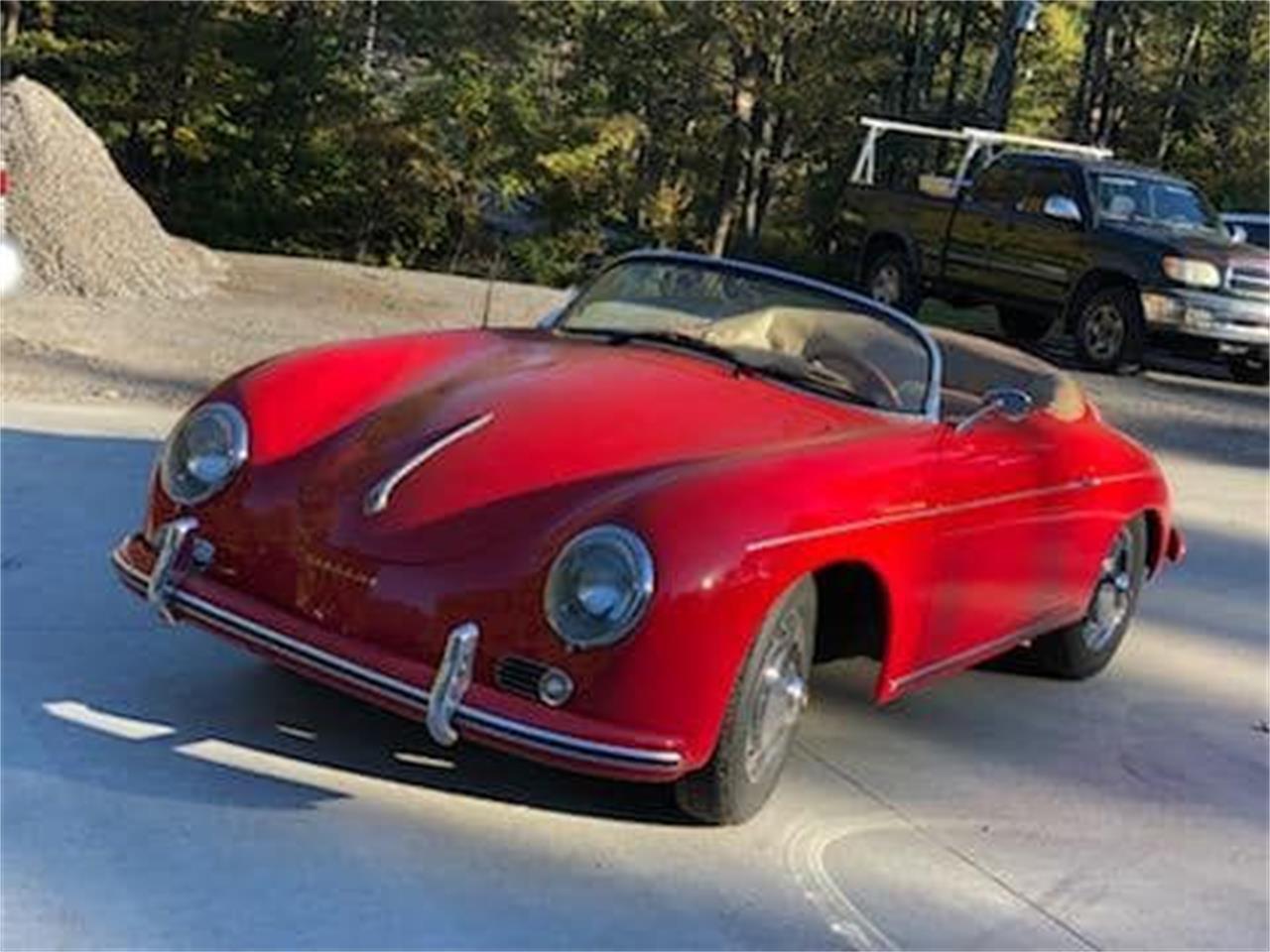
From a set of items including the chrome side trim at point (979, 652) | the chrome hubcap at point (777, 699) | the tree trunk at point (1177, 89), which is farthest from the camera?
the tree trunk at point (1177, 89)

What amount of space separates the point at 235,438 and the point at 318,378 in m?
0.37

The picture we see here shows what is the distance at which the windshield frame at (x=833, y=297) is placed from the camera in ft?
17.1

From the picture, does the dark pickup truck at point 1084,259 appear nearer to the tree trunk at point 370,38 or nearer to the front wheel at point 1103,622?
the front wheel at point 1103,622

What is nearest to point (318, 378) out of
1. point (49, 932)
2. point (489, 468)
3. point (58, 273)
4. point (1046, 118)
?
point (489, 468)

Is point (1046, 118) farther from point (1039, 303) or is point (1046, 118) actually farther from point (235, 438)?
point (235, 438)

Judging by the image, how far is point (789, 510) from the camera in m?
4.24

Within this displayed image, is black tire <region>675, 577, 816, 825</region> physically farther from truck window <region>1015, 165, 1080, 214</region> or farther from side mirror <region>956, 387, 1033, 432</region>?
truck window <region>1015, 165, 1080, 214</region>

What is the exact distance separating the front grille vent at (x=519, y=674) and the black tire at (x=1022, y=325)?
12482mm

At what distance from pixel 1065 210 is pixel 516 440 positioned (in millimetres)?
11165

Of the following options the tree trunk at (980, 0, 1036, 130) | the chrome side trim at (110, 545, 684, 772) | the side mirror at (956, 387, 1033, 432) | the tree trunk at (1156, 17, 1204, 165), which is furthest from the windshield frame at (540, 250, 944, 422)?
the tree trunk at (1156, 17, 1204, 165)

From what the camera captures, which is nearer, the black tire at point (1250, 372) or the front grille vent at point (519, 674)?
the front grille vent at point (519, 674)

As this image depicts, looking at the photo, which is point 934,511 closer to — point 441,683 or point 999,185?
point 441,683

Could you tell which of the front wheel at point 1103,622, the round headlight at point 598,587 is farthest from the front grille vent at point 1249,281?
the round headlight at point 598,587

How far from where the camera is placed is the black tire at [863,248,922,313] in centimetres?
1636
